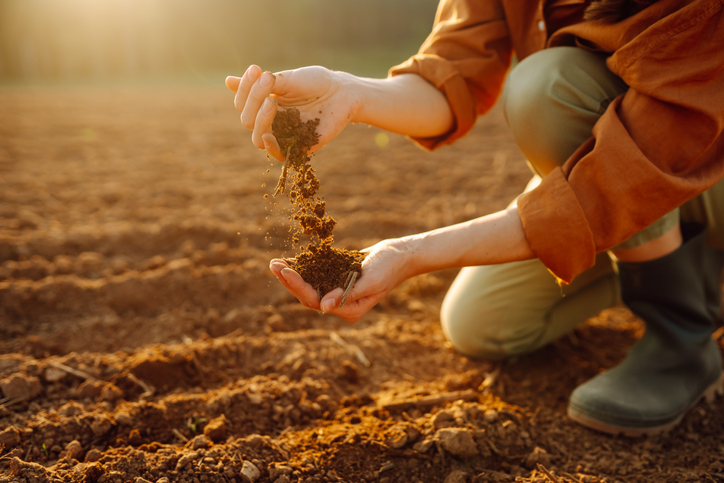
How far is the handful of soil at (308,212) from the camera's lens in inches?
49.8

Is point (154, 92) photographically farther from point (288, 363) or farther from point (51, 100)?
point (288, 363)

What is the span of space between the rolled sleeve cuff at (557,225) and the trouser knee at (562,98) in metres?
0.21

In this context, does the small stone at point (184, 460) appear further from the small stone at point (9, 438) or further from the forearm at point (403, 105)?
the forearm at point (403, 105)

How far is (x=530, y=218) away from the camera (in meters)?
1.20

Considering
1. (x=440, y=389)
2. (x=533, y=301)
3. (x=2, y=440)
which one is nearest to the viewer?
(x=2, y=440)

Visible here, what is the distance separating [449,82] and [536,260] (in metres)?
0.75

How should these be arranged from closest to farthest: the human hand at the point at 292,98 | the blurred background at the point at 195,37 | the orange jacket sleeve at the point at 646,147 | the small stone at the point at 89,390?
the orange jacket sleeve at the point at 646,147
the human hand at the point at 292,98
the small stone at the point at 89,390
the blurred background at the point at 195,37

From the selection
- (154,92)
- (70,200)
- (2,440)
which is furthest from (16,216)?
(154,92)

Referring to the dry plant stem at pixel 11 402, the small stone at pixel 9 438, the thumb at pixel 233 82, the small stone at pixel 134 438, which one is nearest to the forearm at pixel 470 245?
the thumb at pixel 233 82

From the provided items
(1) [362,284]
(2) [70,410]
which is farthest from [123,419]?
(1) [362,284]

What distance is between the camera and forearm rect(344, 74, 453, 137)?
1438 mm

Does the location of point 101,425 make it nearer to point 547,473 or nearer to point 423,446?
point 423,446

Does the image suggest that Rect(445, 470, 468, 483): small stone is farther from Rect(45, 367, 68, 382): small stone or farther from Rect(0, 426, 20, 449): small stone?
Rect(45, 367, 68, 382): small stone

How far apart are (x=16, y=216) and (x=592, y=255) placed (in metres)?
2.88
